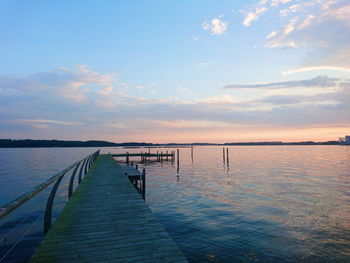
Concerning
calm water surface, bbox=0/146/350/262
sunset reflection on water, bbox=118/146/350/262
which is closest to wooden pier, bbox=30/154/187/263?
calm water surface, bbox=0/146/350/262

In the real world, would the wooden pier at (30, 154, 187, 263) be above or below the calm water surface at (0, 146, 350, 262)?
above

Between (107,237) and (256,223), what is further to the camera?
(256,223)

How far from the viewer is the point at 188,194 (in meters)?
18.1

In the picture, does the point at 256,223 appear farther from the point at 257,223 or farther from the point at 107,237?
the point at 107,237

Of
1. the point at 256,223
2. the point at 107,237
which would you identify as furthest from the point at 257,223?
the point at 107,237

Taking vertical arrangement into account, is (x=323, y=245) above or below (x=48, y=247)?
below

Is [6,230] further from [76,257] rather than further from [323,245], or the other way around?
[323,245]

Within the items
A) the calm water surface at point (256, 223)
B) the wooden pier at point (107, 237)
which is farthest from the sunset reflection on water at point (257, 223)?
the wooden pier at point (107, 237)

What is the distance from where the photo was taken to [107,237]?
512 cm

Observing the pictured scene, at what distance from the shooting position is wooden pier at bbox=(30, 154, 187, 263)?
419 cm

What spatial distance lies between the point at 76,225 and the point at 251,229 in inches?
302

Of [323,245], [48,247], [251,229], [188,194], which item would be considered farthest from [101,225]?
[188,194]

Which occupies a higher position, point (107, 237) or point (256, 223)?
A: point (107, 237)

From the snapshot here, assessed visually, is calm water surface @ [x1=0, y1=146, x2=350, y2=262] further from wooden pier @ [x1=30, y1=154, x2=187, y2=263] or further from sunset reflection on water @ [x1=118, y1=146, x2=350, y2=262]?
wooden pier @ [x1=30, y1=154, x2=187, y2=263]
